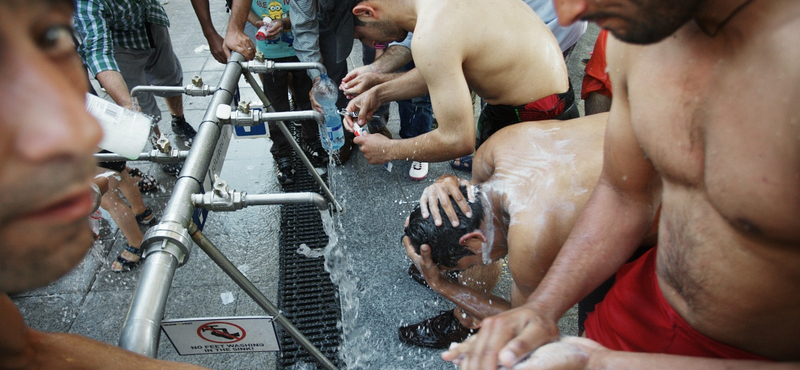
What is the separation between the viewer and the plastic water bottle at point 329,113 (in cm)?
357

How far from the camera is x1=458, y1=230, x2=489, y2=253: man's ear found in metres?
2.22

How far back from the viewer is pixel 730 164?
1098 mm

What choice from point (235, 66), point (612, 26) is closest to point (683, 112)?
point (612, 26)

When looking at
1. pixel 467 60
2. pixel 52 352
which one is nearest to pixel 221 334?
pixel 52 352

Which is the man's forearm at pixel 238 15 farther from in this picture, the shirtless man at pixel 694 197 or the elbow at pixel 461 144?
the shirtless man at pixel 694 197

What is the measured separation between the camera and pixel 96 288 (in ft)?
10.1

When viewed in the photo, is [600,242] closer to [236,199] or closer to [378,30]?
[236,199]

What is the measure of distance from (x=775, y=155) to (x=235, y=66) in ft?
9.13

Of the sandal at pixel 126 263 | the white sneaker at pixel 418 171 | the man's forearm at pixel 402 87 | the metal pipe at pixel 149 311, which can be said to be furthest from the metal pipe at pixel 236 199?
the white sneaker at pixel 418 171

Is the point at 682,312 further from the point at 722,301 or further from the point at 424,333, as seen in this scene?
the point at 424,333

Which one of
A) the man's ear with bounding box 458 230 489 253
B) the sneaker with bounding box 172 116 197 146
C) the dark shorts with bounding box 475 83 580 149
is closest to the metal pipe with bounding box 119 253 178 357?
the man's ear with bounding box 458 230 489 253

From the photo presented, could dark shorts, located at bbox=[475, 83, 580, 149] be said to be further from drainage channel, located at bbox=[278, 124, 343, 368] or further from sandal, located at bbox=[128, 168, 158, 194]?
sandal, located at bbox=[128, 168, 158, 194]

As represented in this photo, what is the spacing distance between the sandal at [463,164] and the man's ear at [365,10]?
170 centimetres

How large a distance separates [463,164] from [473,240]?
1.94m
